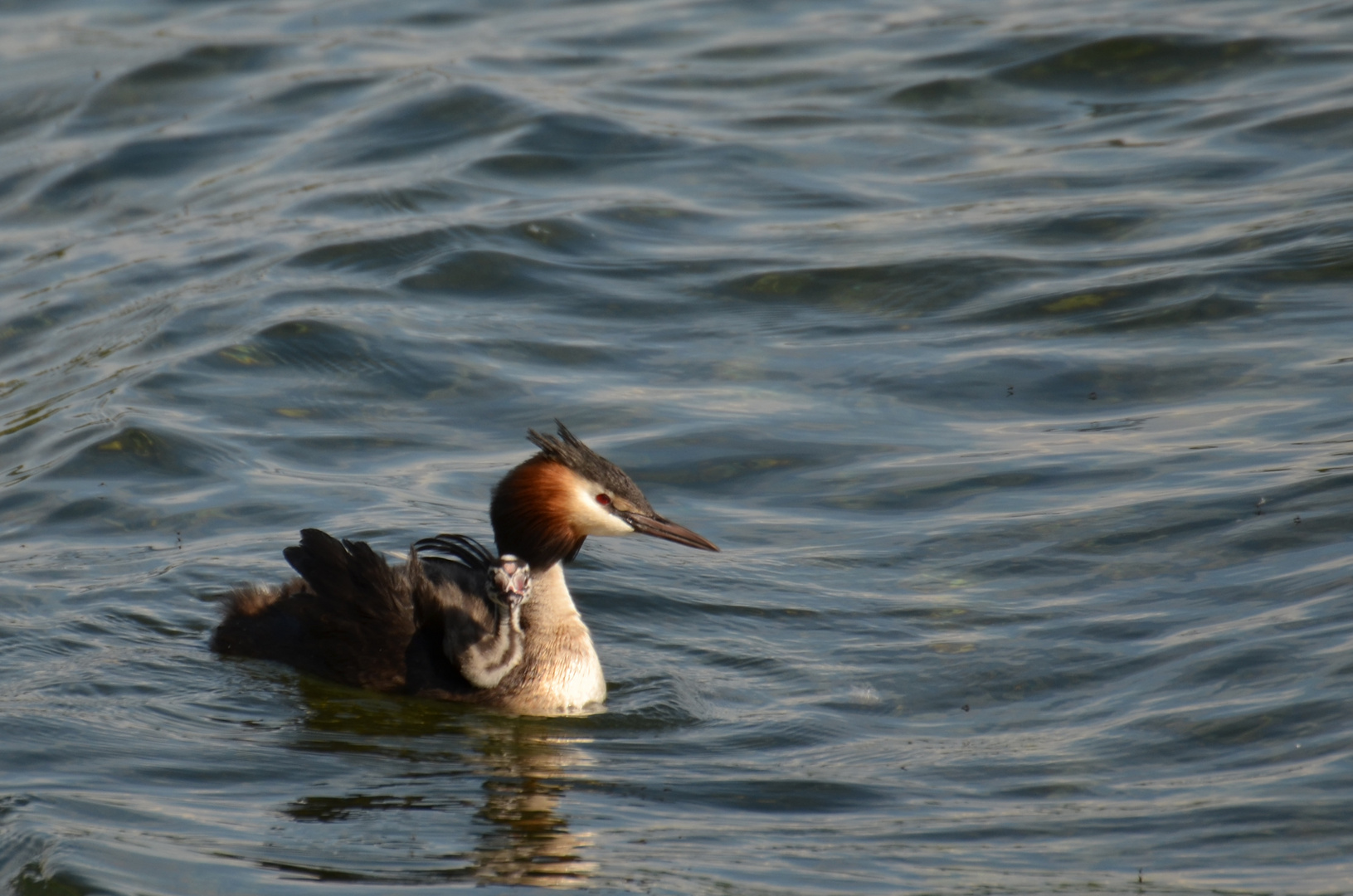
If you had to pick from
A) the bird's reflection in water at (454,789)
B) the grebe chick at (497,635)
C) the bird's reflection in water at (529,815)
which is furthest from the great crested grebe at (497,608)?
the bird's reflection in water at (529,815)

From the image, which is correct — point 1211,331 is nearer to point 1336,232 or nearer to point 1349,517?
point 1336,232

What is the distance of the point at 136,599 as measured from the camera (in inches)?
311

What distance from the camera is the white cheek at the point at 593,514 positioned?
23.2 ft

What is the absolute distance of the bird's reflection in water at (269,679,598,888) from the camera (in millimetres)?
5395

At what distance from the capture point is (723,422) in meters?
10.0

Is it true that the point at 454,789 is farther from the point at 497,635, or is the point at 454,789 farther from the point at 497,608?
the point at 497,608

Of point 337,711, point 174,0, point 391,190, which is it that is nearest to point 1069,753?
point 337,711

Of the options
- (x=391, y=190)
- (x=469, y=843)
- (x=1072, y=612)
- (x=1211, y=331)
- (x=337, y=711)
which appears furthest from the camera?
(x=391, y=190)

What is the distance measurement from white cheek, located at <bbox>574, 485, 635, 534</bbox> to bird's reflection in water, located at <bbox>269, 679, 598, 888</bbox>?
2.61 ft

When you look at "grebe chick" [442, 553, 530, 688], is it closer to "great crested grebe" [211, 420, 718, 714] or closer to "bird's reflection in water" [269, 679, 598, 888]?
"great crested grebe" [211, 420, 718, 714]

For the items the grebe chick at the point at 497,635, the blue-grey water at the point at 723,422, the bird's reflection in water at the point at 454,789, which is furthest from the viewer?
the grebe chick at the point at 497,635

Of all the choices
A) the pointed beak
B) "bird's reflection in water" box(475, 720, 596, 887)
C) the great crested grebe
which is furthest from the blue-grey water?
the pointed beak

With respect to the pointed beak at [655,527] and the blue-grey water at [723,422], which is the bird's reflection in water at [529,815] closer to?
the blue-grey water at [723,422]

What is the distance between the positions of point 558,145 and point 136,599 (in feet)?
26.9
